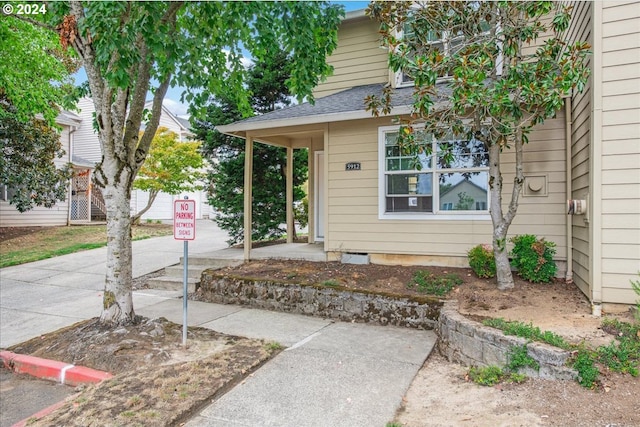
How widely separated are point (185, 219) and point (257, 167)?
603 centimetres

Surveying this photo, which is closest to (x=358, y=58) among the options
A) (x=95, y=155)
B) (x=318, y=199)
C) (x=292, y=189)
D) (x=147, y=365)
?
(x=318, y=199)

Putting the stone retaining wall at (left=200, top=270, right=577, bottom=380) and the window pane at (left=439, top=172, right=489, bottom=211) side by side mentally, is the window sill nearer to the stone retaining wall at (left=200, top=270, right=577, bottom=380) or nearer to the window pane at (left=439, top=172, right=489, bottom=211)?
the window pane at (left=439, top=172, right=489, bottom=211)

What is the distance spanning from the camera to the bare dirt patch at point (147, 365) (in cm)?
319

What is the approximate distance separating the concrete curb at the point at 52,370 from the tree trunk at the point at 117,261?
752mm

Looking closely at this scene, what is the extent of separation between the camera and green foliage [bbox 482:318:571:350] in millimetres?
3625

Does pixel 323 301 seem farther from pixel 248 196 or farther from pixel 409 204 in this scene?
pixel 248 196

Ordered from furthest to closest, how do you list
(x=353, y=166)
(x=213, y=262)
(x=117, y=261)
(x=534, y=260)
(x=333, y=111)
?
(x=213, y=262), (x=353, y=166), (x=333, y=111), (x=534, y=260), (x=117, y=261)

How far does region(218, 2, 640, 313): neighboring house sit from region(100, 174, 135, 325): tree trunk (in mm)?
3264

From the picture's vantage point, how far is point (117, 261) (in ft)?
16.2

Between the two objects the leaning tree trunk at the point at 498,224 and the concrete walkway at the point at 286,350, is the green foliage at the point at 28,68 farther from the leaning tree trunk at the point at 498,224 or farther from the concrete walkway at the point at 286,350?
the leaning tree trunk at the point at 498,224

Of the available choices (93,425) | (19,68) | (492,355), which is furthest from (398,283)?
(19,68)

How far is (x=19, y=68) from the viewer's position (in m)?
9.50

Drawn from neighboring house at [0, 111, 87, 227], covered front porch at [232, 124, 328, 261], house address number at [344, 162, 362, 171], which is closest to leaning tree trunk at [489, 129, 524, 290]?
house address number at [344, 162, 362, 171]

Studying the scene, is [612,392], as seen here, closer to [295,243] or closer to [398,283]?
[398,283]
